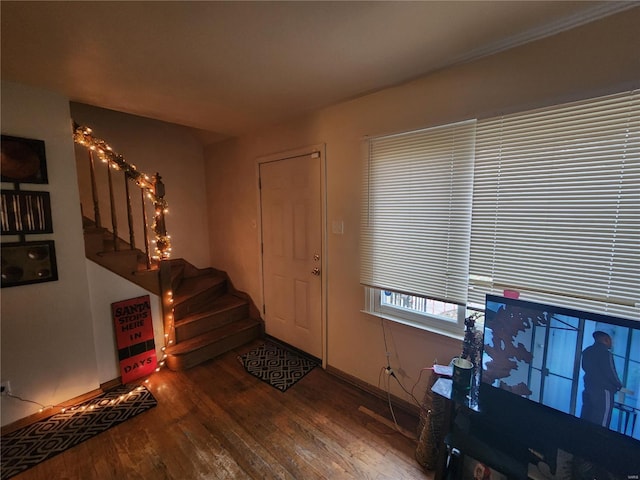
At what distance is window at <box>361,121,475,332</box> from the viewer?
168cm

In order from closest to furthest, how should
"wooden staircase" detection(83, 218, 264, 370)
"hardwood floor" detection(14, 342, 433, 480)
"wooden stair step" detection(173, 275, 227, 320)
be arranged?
"hardwood floor" detection(14, 342, 433, 480) → "wooden staircase" detection(83, 218, 264, 370) → "wooden stair step" detection(173, 275, 227, 320)

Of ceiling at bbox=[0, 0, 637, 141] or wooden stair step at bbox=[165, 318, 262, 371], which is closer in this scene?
ceiling at bbox=[0, 0, 637, 141]

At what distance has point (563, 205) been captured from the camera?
1347mm

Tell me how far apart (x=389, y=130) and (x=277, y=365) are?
2.39m

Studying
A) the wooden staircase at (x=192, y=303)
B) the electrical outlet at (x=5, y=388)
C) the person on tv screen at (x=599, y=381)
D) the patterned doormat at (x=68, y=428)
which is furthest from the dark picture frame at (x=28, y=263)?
the person on tv screen at (x=599, y=381)

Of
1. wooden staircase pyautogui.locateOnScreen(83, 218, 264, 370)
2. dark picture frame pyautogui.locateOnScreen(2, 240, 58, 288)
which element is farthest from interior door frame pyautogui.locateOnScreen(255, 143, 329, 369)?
dark picture frame pyautogui.locateOnScreen(2, 240, 58, 288)

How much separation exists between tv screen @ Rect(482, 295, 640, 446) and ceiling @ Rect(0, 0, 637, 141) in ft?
4.47

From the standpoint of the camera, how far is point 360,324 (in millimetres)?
2264

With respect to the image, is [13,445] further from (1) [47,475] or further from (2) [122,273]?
(2) [122,273]

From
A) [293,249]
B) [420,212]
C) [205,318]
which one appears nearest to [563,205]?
[420,212]

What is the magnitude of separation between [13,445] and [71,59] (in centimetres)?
250

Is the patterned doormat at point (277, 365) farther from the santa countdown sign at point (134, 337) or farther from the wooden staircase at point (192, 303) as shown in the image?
the santa countdown sign at point (134, 337)

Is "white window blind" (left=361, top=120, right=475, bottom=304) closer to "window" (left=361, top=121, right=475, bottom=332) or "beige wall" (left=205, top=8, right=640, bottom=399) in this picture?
"window" (left=361, top=121, right=475, bottom=332)

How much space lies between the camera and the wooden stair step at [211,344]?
255 centimetres
